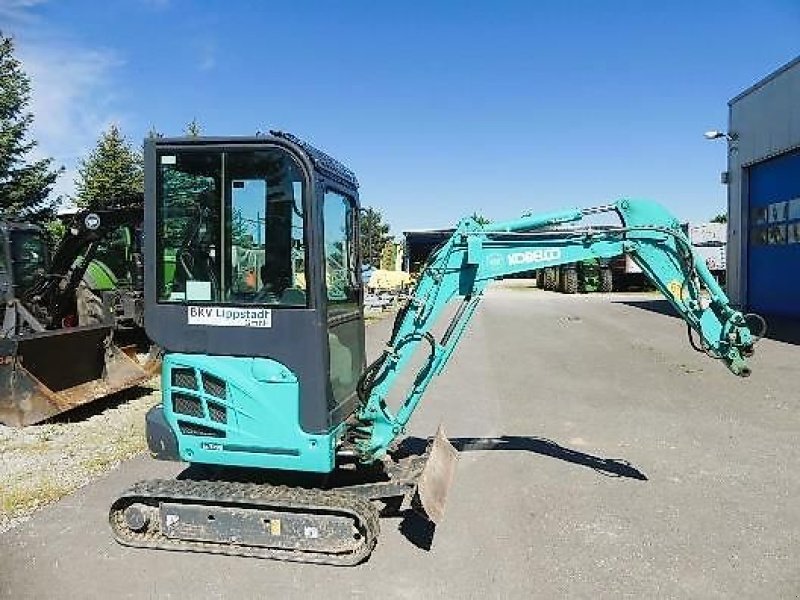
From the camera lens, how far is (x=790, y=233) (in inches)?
786

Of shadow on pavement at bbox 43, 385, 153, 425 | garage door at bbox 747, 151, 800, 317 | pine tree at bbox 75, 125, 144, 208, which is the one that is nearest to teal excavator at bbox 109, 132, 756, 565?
shadow on pavement at bbox 43, 385, 153, 425

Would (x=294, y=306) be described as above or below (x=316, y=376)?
above

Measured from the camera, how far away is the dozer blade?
15.6 ft

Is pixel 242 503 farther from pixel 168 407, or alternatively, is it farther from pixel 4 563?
pixel 4 563

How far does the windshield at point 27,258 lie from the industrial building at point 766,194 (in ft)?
60.6

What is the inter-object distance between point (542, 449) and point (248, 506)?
3.62 m

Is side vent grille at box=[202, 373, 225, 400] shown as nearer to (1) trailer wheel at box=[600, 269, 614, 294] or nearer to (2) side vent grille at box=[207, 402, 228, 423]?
(2) side vent grille at box=[207, 402, 228, 423]

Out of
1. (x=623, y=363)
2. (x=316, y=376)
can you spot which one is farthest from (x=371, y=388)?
(x=623, y=363)

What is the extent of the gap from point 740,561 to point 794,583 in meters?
0.36

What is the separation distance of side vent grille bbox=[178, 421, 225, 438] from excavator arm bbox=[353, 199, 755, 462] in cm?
99

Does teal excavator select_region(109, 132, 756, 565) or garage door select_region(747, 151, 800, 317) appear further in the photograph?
garage door select_region(747, 151, 800, 317)

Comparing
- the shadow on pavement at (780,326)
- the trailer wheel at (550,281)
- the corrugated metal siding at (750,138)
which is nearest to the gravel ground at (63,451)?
the shadow on pavement at (780,326)

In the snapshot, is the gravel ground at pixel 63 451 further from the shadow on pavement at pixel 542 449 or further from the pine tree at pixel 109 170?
the pine tree at pixel 109 170

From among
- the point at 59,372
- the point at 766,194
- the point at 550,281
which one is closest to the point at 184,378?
the point at 59,372
